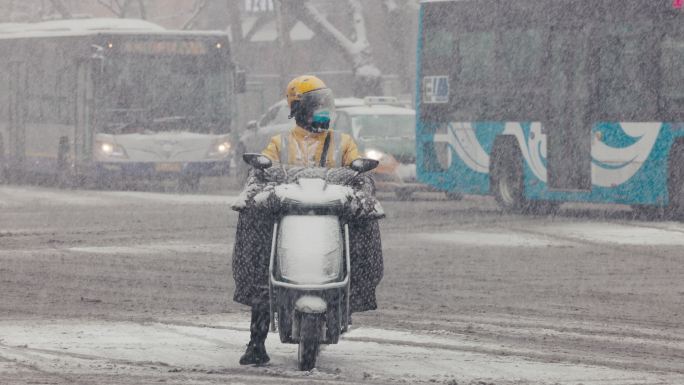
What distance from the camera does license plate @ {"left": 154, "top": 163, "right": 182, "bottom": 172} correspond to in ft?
102

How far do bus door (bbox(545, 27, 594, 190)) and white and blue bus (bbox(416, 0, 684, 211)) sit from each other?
0.01 meters

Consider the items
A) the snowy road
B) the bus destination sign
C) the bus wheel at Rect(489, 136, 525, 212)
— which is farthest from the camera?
the bus destination sign

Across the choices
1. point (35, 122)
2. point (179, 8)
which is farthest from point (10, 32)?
point (179, 8)

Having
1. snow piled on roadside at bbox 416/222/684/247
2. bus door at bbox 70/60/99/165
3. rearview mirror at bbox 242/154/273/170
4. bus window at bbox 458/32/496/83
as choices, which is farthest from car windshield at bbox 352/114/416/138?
rearview mirror at bbox 242/154/273/170

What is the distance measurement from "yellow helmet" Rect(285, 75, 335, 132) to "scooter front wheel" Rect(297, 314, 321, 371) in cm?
122

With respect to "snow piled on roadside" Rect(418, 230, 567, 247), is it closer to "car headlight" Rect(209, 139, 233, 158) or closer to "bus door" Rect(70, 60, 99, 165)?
"car headlight" Rect(209, 139, 233, 158)

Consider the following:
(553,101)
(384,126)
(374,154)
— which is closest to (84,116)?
(384,126)

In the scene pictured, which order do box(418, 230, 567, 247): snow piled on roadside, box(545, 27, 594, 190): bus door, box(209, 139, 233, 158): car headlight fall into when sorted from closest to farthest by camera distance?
1. box(418, 230, 567, 247): snow piled on roadside
2. box(545, 27, 594, 190): bus door
3. box(209, 139, 233, 158): car headlight

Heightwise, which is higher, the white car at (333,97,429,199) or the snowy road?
the white car at (333,97,429,199)

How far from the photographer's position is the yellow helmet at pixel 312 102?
9.13 metres

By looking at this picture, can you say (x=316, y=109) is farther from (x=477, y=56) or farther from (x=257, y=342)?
(x=477, y=56)

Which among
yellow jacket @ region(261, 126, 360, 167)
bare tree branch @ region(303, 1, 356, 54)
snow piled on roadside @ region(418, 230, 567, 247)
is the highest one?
bare tree branch @ region(303, 1, 356, 54)

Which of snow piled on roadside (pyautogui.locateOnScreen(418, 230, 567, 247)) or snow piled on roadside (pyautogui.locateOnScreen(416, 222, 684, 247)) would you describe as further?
snow piled on roadside (pyautogui.locateOnScreen(416, 222, 684, 247))

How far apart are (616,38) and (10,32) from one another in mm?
17300
